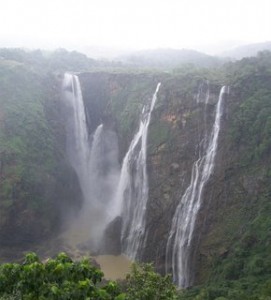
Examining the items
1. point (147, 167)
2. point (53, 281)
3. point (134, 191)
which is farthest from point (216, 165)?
point (53, 281)

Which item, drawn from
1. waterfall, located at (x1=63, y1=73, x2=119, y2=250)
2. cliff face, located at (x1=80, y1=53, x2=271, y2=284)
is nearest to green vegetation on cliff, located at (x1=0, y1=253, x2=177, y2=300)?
cliff face, located at (x1=80, y1=53, x2=271, y2=284)

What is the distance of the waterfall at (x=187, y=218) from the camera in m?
23.6

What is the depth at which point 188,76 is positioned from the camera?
1233 inches

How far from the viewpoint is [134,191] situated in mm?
29141

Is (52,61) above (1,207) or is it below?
above

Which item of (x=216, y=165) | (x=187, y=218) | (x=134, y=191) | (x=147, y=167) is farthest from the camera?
(x=134, y=191)

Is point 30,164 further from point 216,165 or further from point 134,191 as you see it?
point 216,165

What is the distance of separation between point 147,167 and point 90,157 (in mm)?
8878

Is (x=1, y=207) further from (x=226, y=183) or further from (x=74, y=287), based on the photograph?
(x=74, y=287)

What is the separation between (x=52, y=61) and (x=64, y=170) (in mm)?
18416

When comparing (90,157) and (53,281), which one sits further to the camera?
(90,157)

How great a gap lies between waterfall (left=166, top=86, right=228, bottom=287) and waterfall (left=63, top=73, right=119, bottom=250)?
7.90m

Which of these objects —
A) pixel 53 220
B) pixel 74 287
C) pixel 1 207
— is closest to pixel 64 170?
pixel 53 220

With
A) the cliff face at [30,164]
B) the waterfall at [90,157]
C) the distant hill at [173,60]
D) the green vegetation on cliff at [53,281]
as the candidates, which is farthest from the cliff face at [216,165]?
the distant hill at [173,60]
